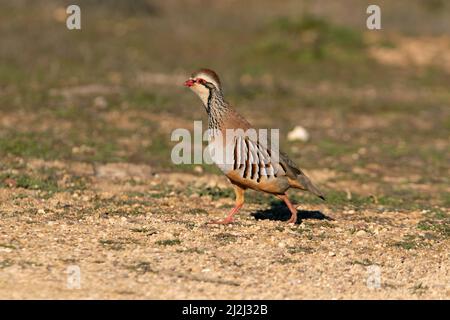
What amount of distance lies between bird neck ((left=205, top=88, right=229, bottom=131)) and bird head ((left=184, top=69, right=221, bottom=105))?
0.04 meters

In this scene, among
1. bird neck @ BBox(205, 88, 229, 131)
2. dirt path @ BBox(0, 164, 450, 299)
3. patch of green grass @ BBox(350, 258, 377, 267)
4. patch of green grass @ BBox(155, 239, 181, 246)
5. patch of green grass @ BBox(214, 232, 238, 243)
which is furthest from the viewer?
bird neck @ BBox(205, 88, 229, 131)

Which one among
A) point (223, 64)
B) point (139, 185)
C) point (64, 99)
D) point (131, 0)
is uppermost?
point (131, 0)

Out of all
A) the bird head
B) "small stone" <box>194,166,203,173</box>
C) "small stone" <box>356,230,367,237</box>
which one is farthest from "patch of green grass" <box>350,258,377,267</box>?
"small stone" <box>194,166,203,173</box>

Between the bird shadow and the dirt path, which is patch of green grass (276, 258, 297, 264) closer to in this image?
the dirt path

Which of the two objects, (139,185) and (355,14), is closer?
(139,185)

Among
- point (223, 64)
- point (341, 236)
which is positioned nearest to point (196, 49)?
point (223, 64)

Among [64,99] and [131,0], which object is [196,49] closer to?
[131,0]

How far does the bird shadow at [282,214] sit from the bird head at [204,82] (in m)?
1.51

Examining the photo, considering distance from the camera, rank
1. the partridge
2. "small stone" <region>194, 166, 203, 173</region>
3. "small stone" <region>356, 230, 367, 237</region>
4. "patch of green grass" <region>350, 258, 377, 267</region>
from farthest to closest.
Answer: "small stone" <region>194, 166, 203, 173</region>
"small stone" <region>356, 230, 367, 237</region>
the partridge
"patch of green grass" <region>350, 258, 377, 267</region>

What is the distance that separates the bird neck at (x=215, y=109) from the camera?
8188mm

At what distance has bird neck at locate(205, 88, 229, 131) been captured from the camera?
8188mm

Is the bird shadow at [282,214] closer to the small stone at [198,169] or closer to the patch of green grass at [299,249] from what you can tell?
the patch of green grass at [299,249]
